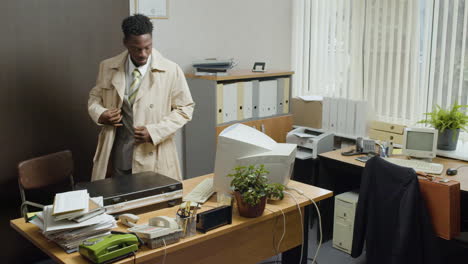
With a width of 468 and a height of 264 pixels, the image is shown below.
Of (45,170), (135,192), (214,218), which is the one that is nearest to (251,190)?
(214,218)

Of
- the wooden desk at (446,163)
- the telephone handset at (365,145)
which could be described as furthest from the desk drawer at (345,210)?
the telephone handset at (365,145)

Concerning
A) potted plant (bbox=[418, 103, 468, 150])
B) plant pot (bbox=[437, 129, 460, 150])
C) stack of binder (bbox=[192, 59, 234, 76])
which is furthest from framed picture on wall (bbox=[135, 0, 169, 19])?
plant pot (bbox=[437, 129, 460, 150])

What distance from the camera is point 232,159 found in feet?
7.98

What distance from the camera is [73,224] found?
192 centimetres

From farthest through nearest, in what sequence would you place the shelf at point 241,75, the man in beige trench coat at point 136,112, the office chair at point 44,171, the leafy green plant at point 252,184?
the shelf at point 241,75, the office chair at point 44,171, the man in beige trench coat at point 136,112, the leafy green plant at point 252,184

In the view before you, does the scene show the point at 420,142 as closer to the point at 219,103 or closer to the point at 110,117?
the point at 219,103

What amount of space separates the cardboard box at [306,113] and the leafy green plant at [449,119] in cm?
110

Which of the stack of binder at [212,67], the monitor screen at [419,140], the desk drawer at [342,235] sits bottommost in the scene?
the desk drawer at [342,235]

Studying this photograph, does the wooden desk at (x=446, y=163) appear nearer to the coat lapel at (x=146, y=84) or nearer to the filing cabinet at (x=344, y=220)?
the filing cabinet at (x=344, y=220)

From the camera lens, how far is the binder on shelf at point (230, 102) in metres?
4.17

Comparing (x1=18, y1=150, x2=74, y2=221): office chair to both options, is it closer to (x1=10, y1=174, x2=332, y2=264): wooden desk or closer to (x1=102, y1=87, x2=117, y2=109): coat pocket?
(x1=102, y1=87, x2=117, y2=109): coat pocket

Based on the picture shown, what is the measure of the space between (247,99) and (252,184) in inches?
84.4

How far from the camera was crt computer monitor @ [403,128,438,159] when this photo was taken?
11.9 ft

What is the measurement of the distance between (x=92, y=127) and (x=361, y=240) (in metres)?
2.06
